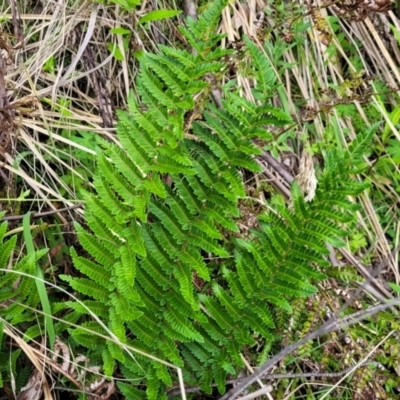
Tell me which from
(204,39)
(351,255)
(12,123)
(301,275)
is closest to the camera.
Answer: (204,39)

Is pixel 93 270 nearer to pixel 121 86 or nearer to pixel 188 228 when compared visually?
pixel 188 228

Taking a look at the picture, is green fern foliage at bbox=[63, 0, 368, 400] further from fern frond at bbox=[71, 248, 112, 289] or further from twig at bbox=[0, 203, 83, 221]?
twig at bbox=[0, 203, 83, 221]

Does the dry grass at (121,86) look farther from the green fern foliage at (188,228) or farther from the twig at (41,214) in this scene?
Result: the green fern foliage at (188,228)

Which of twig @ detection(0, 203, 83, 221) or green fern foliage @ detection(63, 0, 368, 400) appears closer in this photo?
green fern foliage @ detection(63, 0, 368, 400)

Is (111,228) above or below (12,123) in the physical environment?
below

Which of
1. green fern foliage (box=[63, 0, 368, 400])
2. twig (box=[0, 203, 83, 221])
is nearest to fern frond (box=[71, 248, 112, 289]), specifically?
green fern foliage (box=[63, 0, 368, 400])

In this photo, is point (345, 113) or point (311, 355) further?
point (345, 113)

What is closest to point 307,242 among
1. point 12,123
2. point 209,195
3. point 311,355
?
point 209,195

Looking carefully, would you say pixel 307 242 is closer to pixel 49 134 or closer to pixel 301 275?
pixel 301 275
